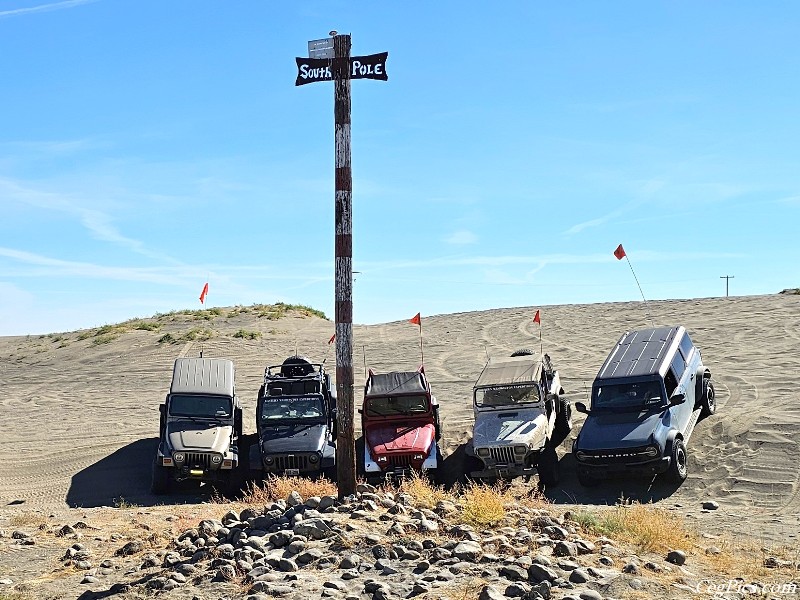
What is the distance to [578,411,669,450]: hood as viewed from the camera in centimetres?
1638

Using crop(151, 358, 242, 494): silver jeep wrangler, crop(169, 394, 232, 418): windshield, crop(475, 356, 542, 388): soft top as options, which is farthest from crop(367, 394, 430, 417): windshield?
crop(169, 394, 232, 418): windshield

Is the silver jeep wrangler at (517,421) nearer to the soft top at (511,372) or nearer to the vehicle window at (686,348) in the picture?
the soft top at (511,372)

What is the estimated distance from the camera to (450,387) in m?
26.7

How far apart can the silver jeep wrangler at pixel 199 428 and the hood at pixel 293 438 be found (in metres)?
0.78

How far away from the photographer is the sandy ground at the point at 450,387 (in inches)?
663

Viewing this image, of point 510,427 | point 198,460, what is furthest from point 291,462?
point 510,427

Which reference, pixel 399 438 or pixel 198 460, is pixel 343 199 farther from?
pixel 198 460

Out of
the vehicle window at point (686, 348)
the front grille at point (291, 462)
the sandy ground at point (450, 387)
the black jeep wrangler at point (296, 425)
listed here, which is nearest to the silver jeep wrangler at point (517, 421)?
the sandy ground at point (450, 387)

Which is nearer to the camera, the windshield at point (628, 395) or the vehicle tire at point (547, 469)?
the vehicle tire at point (547, 469)

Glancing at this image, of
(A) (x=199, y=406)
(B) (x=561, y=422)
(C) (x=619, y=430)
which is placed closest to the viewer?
(C) (x=619, y=430)

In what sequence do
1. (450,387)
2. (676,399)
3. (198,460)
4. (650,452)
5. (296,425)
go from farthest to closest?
(450,387)
(296,425)
(198,460)
(676,399)
(650,452)

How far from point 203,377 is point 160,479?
8.36ft

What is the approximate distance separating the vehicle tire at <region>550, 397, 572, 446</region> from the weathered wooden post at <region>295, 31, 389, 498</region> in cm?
701

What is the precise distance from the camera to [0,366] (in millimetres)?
36688
